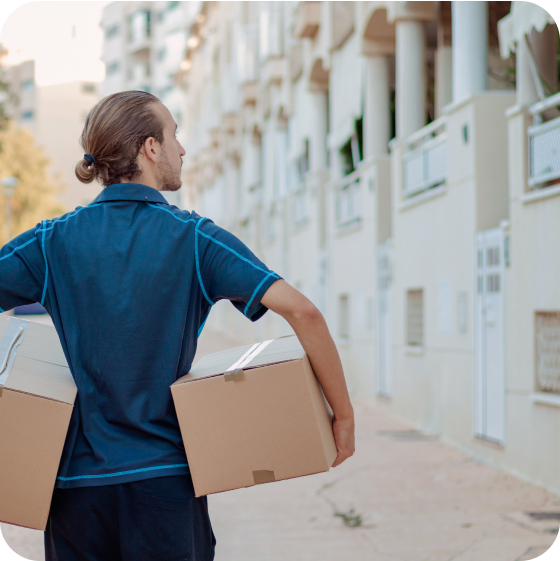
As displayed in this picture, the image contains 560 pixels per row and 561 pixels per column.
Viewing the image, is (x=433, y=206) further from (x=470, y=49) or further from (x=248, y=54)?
(x=248, y=54)

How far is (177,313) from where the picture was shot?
7.08 ft

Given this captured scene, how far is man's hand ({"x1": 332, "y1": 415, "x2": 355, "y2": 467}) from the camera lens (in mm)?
2299

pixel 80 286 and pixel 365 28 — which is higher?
pixel 365 28

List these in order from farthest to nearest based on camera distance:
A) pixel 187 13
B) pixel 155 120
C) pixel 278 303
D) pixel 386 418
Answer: pixel 187 13, pixel 386 418, pixel 155 120, pixel 278 303

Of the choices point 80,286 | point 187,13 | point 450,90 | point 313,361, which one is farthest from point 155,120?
point 187,13

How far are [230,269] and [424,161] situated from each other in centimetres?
958

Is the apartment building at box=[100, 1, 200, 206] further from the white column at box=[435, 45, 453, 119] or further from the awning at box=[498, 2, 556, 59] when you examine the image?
the awning at box=[498, 2, 556, 59]

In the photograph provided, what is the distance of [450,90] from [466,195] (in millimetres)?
4466

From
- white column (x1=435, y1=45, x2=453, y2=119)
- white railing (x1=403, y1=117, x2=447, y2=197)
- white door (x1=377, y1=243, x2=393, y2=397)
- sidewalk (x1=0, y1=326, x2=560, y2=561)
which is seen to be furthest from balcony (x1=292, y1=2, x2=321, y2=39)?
sidewalk (x1=0, y1=326, x2=560, y2=561)

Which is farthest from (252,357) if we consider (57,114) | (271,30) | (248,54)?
(57,114)

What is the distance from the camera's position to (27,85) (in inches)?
3452

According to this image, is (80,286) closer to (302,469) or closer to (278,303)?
(278,303)

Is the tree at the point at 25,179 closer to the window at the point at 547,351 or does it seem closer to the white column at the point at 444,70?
the white column at the point at 444,70

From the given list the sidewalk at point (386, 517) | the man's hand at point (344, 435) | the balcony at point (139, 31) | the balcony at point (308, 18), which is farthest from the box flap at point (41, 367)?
the balcony at point (139, 31)
